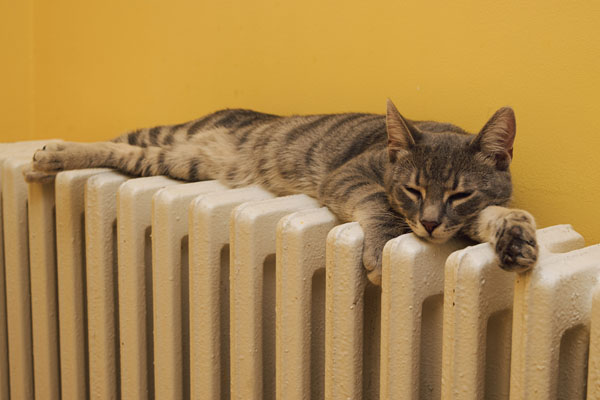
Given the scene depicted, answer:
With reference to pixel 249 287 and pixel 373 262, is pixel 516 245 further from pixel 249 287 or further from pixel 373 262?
pixel 249 287

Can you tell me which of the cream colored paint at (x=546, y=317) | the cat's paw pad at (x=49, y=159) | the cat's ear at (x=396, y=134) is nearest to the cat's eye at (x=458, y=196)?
the cat's ear at (x=396, y=134)

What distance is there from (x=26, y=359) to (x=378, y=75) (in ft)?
3.12

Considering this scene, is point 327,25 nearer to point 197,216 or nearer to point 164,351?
point 197,216

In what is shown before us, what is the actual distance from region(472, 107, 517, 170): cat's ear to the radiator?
0.42 ft

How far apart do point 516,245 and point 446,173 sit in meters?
0.25

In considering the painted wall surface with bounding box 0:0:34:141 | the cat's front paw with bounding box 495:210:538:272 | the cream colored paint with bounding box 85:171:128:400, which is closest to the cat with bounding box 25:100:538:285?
the cat's front paw with bounding box 495:210:538:272

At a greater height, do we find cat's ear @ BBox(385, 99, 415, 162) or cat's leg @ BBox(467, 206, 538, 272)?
cat's ear @ BBox(385, 99, 415, 162)

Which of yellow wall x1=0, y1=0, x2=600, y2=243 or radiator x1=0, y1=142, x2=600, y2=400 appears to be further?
yellow wall x1=0, y1=0, x2=600, y2=243

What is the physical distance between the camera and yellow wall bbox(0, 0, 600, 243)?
0.99m

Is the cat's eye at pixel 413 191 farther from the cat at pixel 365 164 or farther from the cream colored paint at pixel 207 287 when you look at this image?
the cream colored paint at pixel 207 287

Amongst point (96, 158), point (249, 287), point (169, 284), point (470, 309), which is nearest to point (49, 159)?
point (96, 158)

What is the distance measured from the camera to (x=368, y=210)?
3.22 feet

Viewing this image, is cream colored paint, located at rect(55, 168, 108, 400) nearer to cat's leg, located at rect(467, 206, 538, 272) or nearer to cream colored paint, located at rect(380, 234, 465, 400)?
cream colored paint, located at rect(380, 234, 465, 400)

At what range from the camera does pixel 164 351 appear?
1.12 m
